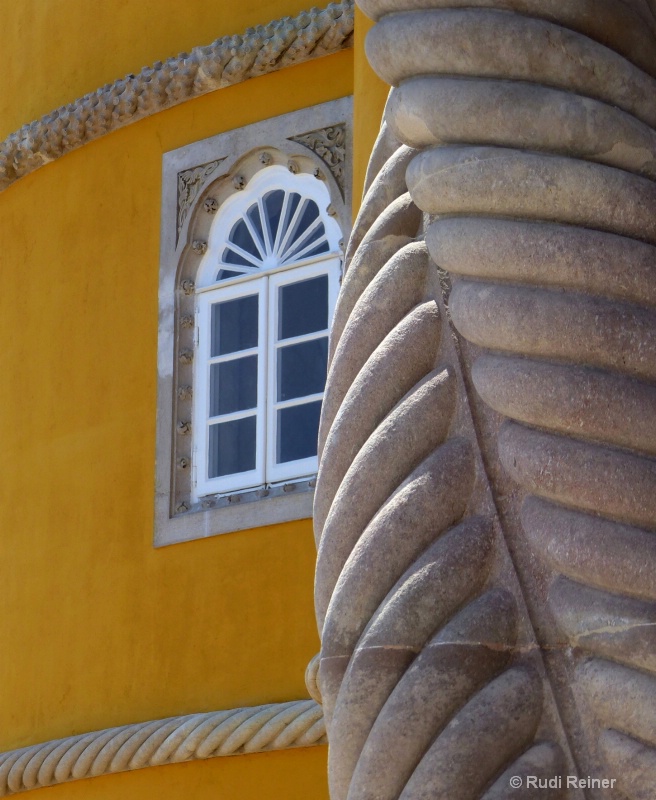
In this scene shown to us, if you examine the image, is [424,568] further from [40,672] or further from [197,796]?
[40,672]

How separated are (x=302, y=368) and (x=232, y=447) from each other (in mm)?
398

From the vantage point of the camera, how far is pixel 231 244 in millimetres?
6781

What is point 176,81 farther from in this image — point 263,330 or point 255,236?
point 263,330

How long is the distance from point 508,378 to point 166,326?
473 centimetres

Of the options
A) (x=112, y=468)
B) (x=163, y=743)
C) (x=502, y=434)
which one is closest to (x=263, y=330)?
(x=112, y=468)

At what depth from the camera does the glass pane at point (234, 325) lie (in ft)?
21.7

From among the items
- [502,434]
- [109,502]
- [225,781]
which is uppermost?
[109,502]

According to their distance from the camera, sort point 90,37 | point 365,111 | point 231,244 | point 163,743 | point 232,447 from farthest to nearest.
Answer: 1. point 90,37
2. point 231,244
3. point 232,447
4. point 163,743
5. point 365,111

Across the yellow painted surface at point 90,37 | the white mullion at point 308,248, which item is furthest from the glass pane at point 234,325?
the yellow painted surface at point 90,37

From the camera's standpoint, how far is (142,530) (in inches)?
253

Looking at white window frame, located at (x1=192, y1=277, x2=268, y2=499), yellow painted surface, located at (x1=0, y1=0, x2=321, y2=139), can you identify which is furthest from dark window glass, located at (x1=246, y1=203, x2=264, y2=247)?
yellow painted surface, located at (x1=0, y1=0, x2=321, y2=139)

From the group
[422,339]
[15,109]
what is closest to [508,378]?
[422,339]

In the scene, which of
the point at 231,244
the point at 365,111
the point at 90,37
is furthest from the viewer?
the point at 90,37

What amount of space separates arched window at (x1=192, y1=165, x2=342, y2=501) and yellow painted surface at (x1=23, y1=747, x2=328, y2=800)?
3.36ft
